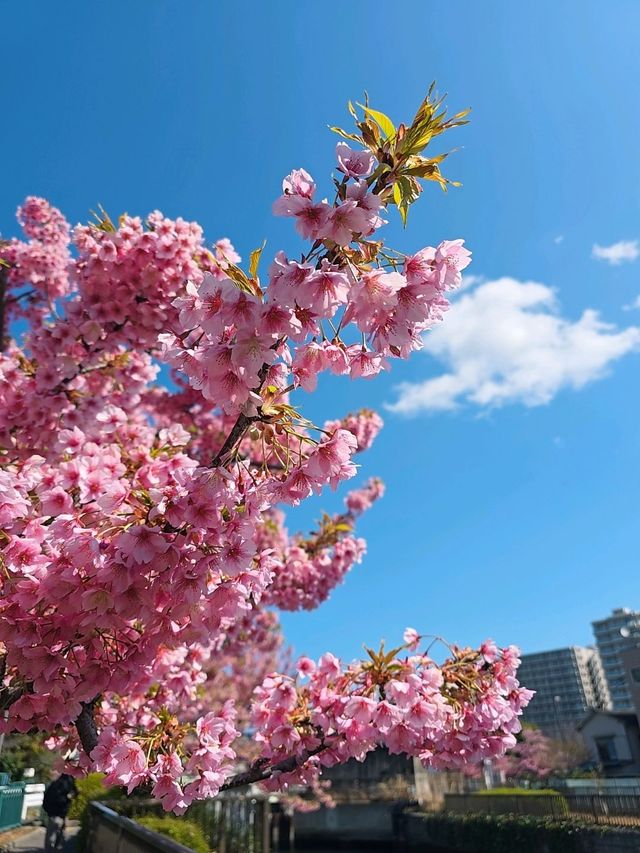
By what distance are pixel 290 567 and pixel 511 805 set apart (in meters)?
18.4

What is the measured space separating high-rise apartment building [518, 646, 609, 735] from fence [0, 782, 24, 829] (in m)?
111

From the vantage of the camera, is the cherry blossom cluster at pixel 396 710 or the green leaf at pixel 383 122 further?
the cherry blossom cluster at pixel 396 710

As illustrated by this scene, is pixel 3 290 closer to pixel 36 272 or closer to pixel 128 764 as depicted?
pixel 36 272

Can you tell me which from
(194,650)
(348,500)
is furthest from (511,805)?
(194,650)

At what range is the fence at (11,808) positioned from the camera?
6.80 meters

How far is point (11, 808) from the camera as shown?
7.38m

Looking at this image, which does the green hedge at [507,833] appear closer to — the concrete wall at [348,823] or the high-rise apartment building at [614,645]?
the concrete wall at [348,823]

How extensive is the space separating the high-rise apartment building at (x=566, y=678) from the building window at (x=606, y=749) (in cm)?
6924

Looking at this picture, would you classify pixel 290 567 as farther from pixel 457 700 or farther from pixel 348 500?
pixel 457 700

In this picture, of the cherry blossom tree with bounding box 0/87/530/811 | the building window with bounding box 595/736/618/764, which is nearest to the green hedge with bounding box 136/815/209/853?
the cherry blossom tree with bounding box 0/87/530/811

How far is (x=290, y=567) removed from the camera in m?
8.06

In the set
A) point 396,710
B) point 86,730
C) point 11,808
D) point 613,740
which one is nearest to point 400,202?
point 396,710

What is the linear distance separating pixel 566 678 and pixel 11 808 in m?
125

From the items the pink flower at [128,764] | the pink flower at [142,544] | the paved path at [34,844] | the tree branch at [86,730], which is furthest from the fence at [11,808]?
the pink flower at [142,544]
